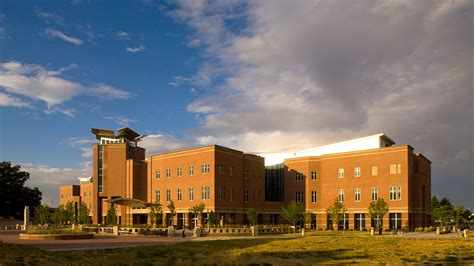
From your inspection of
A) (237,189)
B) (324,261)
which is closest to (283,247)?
(324,261)

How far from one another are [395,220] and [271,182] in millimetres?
27354

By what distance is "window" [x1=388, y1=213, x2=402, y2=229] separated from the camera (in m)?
78.7

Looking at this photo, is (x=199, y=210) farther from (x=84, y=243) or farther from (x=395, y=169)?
(x=84, y=243)

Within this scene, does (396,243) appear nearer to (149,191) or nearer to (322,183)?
(322,183)

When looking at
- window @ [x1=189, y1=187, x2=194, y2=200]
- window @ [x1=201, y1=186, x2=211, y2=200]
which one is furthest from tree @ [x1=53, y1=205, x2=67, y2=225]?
window @ [x1=201, y1=186, x2=211, y2=200]

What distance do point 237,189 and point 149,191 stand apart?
19278 mm

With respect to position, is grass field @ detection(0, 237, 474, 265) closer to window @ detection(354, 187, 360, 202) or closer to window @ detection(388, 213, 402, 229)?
window @ detection(388, 213, 402, 229)

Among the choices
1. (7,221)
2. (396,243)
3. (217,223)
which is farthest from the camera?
(7,221)

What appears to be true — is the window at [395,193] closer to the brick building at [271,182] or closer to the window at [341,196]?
the brick building at [271,182]

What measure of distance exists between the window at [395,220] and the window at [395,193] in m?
2.79

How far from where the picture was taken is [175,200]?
290ft

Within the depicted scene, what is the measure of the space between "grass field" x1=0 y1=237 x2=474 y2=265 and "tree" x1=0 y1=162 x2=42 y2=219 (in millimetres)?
83934

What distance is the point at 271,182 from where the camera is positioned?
3873 inches

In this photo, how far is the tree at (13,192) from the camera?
112375mm
